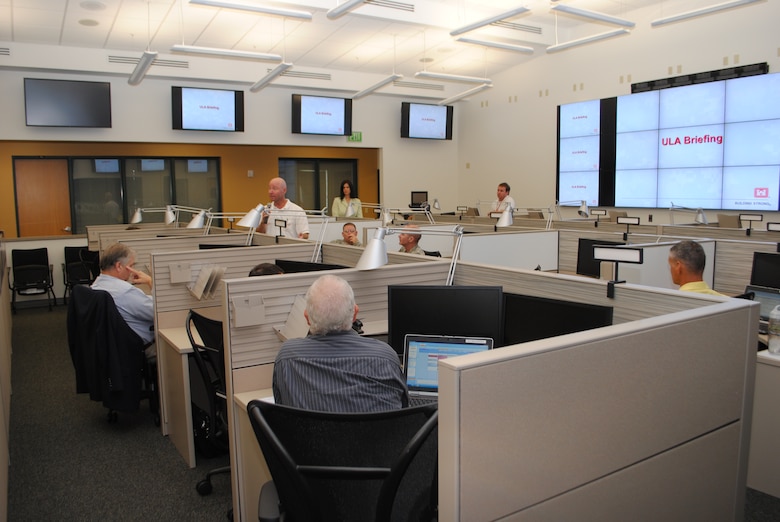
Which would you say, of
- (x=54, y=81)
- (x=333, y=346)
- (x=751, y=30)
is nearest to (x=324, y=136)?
(x=54, y=81)

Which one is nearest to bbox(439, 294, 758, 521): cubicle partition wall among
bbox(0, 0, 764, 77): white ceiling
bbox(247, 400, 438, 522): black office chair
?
bbox(247, 400, 438, 522): black office chair

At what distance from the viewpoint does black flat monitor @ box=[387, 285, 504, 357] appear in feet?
7.80

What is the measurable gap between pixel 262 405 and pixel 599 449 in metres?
0.82

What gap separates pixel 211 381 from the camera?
2.80m

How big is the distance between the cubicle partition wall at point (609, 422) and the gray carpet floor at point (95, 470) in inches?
45.7

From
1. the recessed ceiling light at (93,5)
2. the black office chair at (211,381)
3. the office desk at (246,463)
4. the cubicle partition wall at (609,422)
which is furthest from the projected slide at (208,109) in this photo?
the cubicle partition wall at (609,422)

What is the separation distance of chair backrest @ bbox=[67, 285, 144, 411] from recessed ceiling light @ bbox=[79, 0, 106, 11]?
175 inches

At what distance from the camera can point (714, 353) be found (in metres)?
1.72

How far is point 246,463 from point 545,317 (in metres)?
1.32

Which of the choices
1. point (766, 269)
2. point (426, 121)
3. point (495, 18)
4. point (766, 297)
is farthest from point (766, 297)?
point (426, 121)

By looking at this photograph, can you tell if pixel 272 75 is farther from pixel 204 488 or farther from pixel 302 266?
pixel 204 488

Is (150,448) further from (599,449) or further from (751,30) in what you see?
(751,30)

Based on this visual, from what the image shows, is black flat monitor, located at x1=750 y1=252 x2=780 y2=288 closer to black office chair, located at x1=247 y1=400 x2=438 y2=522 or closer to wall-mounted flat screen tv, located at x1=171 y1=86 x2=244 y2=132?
black office chair, located at x1=247 y1=400 x2=438 y2=522

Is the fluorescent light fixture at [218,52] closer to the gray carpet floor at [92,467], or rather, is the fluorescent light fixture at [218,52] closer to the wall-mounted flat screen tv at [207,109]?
the wall-mounted flat screen tv at [207,109]
